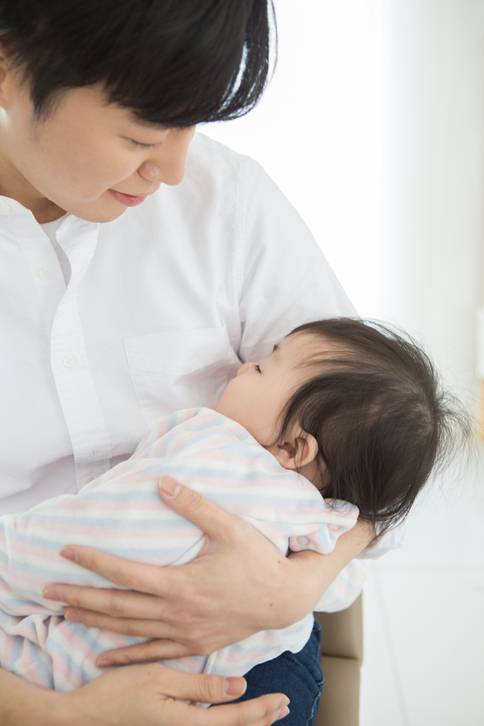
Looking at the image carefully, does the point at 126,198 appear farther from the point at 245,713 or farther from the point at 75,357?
the point at 245,713

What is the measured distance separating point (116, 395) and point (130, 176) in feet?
1.29

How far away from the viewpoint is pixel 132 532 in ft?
2.48

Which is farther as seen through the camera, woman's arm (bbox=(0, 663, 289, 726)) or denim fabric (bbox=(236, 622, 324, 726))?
denim fabric (bbox=(236, 622, 324, 726))

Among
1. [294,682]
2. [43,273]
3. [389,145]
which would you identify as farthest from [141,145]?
[389,145]

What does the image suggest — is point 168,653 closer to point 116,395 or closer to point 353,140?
point 116,395

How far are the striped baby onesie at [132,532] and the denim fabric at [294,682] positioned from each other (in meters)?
0.06

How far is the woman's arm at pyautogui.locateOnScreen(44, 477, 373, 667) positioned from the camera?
74 centimetres

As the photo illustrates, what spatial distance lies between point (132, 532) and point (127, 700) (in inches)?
8.0

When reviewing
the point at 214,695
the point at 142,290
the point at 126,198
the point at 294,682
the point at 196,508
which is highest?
the point at 126,198

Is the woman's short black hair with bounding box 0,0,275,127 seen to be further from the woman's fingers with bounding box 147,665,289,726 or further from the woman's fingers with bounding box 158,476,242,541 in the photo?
the woman's fingers with bounding box 147,665,289,726

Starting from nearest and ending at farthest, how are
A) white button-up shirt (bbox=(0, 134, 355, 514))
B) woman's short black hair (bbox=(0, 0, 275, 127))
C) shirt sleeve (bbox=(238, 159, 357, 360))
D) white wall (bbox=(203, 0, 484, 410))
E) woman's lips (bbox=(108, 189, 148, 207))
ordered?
woman's short black hair (bbox=(0, 0, 275, 127)), woman's lips (bbox=(108, 189, 148, 207)), white button-up shirt (bbox=(0, 134, 355, 514)), shirt sleeve (bbox=(238, 159, 357, 360)), white wall (bbox=(203, 0, 484, 410))

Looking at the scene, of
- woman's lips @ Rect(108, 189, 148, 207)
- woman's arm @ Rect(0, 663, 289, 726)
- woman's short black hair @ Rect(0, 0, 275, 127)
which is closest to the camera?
woman's short black hair @ Rect(0, 0, 275, 127)

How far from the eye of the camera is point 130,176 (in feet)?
2.58

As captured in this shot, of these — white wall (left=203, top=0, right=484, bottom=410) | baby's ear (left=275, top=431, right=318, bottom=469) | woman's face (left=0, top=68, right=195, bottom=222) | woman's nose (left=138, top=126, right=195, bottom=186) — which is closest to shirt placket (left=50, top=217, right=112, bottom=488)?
woman's face (left=0, top=68, right=195, bottom=222)
